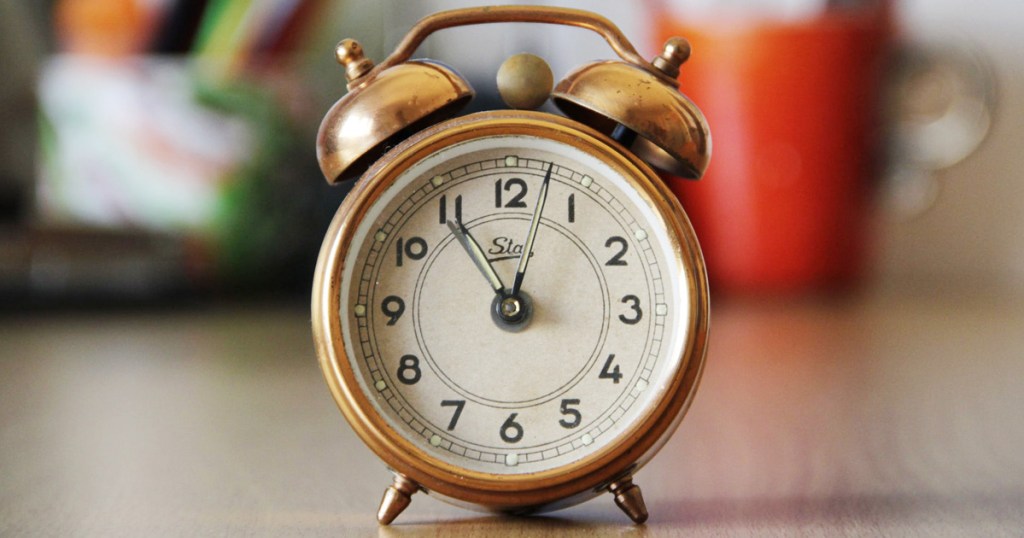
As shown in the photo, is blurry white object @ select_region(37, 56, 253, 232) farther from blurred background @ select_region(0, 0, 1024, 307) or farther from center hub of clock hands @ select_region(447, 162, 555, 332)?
center hub of clock hands @ select_region(447, 162, 555, 332)

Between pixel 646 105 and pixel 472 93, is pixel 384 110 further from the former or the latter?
pixel 646 105

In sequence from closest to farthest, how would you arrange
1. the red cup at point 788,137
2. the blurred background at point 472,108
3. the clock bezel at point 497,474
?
the clock bezel at point 497,474 → the blurred background at point 472,108 → the red cup at point 788,137

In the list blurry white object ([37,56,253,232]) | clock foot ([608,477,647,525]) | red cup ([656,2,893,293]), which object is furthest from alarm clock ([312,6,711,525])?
red cup ([656,2,893,293])

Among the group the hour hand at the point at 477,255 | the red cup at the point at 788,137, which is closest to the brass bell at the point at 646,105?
the hour hand at the point at 477,255

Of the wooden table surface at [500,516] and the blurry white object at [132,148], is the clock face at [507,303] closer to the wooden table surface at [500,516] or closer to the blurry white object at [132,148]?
the wooden table surface at [500,516]

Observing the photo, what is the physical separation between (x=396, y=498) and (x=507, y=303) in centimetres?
15

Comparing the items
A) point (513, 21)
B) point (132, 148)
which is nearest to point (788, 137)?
point (132, 148)

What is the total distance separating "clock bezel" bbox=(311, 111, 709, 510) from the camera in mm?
782

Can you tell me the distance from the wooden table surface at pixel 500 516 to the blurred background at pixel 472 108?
0.78 feet

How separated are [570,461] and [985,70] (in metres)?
Result: 2.09

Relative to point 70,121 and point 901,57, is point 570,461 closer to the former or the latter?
point 70,121

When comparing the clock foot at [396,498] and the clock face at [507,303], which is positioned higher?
the clock face at [507,303]

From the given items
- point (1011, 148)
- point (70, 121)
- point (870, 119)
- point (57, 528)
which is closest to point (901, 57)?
point (870, 119)

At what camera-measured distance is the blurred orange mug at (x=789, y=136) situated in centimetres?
242
